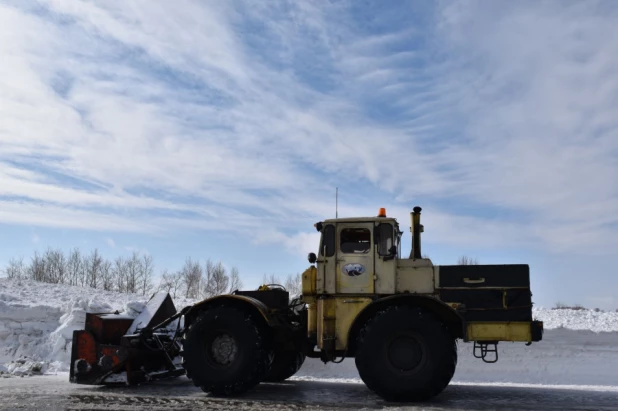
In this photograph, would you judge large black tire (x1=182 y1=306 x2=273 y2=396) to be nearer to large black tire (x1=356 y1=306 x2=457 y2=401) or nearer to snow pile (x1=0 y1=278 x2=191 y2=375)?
large black tire (x1=356 y1=306 x2=457 y2=401)

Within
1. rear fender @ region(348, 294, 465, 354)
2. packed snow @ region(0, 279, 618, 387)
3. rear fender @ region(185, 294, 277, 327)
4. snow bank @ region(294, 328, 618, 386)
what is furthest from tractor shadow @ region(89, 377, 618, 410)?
snow bank @ region(294, 328, 618, 386)

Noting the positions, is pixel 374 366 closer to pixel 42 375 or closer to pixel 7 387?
pixel 7 387

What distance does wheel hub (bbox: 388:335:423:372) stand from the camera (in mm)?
7965

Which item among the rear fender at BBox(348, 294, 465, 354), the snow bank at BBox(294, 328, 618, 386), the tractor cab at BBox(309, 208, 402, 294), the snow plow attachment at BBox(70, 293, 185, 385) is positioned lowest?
the snow bank at BBox(294, 328, 618, 386)

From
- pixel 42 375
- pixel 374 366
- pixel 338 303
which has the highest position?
pixel 338 303

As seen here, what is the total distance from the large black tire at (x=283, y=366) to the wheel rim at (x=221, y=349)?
1507 millimetres

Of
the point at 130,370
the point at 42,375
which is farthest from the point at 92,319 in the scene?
the point at 42,375

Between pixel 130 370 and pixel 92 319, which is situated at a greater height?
pixel 92 319

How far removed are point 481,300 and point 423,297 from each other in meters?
0.84

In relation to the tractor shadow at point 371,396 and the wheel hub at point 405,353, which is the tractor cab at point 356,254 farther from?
the tractor shadow at point 371,396

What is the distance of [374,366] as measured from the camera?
26.2ft

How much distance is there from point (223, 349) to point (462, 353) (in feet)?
22.5

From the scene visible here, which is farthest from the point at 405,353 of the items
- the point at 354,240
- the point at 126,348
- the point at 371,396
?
the point at 126,348

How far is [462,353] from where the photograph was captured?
13336 millimetres
